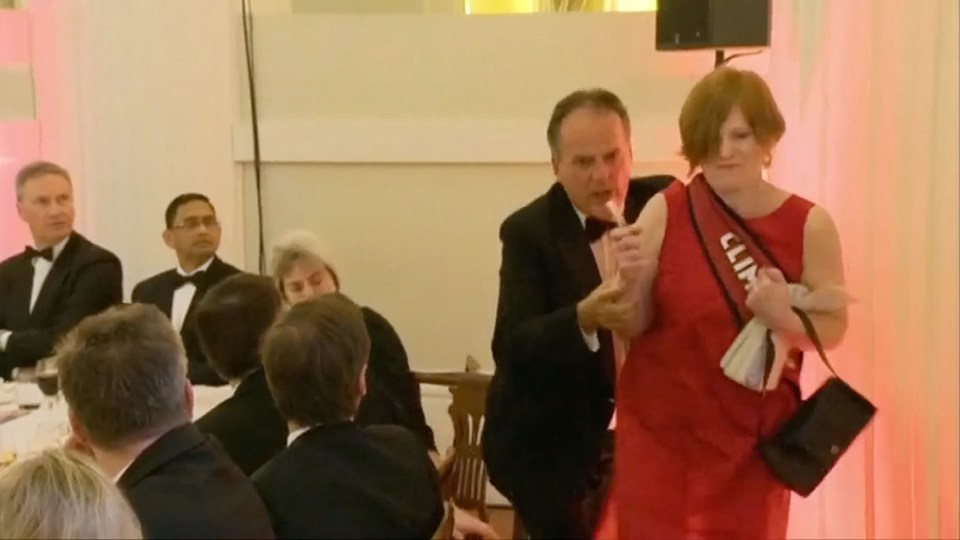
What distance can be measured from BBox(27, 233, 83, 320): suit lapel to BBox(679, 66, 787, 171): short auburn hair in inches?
117

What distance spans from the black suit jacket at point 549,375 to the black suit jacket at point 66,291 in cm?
228

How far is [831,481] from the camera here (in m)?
3.28

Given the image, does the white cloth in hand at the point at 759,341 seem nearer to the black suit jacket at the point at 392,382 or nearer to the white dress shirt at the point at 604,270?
the white dress shirt at the point at 604,270

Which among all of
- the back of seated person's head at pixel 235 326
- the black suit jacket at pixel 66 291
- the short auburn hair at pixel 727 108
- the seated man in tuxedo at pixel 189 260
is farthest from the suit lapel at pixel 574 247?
the black suit jacket at pixel 66 291

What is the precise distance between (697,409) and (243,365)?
1003 mm

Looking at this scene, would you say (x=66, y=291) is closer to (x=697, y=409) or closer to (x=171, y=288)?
(x=171, y=288)

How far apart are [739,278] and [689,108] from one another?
0.33 m

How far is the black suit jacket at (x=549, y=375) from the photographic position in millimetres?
2621

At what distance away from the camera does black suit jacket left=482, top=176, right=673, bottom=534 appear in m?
2.62

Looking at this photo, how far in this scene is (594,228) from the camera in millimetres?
2641

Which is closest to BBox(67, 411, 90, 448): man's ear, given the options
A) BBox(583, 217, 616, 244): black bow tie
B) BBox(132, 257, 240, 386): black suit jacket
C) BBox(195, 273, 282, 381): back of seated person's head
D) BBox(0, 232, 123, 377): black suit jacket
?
BBox(195, 273, 282, 381): back of seated person's head

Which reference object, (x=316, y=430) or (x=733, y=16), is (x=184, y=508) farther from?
(x=733, y=16)

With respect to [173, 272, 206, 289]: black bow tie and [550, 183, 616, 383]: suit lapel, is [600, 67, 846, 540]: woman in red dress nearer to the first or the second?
[550, 183, 616, 383]: suit lapel

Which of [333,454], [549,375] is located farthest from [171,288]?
[333,454]
